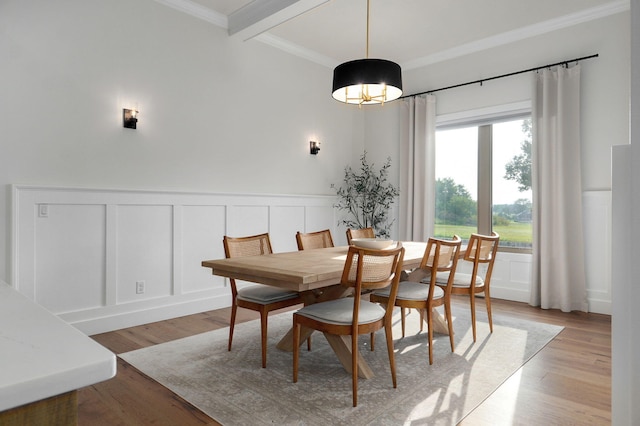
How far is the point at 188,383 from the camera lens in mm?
2516

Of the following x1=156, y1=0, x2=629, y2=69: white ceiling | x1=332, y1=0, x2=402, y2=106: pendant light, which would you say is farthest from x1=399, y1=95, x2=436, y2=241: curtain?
x1=332, y1=0, x2=402, y2=106: pendant light

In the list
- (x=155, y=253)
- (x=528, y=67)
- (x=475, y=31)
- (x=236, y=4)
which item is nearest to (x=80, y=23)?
(x=236, y=4)

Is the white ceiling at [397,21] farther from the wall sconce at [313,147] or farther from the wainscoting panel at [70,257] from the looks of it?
the wainscoting panel at [70,257]

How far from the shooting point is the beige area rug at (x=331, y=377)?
2154 millimetres

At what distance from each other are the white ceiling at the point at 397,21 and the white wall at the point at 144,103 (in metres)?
0.23

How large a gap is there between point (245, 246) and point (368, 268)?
1292 mm

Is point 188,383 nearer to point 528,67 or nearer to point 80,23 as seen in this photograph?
point 80,23

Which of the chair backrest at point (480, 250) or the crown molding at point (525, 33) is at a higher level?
the crown molding at point (525, 33)

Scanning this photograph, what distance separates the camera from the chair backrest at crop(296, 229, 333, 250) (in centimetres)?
363

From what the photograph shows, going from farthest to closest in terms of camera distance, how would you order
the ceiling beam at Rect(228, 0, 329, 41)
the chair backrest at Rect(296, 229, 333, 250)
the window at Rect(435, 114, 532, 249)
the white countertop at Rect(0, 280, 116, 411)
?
the window at Rect(435, 114, 532, 249) < the ceiling beam at Rect(228, 0, 329, 41) < the chair backrest at Rect(296, 229, 333, 250) < the white countertop at Rect(0, 280, 116, 411)

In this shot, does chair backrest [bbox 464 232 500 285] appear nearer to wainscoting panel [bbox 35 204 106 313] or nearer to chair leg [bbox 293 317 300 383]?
chair leg [bbox 293 317 300 383]

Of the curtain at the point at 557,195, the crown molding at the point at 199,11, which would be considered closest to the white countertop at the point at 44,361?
the crown molding at the point at 199,11

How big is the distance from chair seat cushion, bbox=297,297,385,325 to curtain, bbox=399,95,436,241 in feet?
10.1

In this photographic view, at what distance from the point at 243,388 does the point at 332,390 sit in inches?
20.6
